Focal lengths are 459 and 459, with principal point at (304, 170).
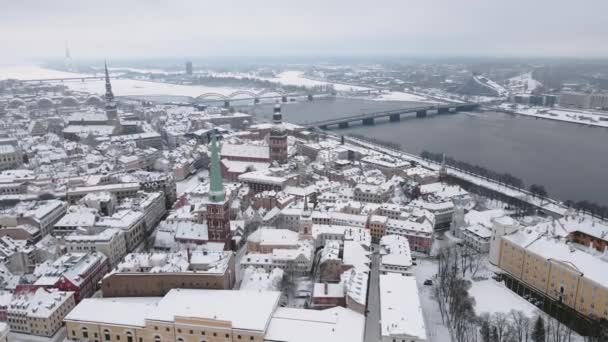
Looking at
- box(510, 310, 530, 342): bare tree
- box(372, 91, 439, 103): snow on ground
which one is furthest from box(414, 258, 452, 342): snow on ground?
box(372, 91, 439, 103): snow on ground

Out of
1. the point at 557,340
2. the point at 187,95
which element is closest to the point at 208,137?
the point at 557,340

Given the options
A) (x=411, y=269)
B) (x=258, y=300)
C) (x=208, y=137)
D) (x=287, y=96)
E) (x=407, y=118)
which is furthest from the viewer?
(x=287, y=96)

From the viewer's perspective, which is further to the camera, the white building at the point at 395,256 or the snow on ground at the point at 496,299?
the white building at the point at 395,256

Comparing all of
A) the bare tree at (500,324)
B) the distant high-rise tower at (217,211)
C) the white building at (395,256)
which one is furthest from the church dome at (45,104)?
Answer: the bare tree at (500,324)

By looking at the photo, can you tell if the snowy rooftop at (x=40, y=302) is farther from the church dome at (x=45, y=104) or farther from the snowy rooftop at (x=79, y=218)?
the church dome at (x=45, y=104)

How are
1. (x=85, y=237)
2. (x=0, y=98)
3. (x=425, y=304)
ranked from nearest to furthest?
1. (x=425, y=304)
2. (x=85, y=237)
3. (x=0, y=98)

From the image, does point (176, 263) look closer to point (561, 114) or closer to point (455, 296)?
point (455, 296)

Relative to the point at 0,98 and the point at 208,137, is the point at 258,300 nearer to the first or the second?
the point at 208,137

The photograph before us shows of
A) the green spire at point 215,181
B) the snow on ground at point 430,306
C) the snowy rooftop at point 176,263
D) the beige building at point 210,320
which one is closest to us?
the beige building at point 210,320

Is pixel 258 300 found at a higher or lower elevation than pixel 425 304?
higher
